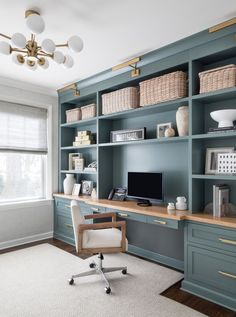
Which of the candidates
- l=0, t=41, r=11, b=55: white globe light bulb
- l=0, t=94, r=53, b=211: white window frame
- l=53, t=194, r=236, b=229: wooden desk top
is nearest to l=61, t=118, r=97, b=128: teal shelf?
l=0, t=94, r=53, b=211: white window frame

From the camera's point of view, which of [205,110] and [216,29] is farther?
[205,110]

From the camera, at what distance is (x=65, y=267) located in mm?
3025

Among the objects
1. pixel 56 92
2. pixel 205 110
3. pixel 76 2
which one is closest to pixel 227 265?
pixel 205 110

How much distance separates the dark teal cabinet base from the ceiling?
253cm

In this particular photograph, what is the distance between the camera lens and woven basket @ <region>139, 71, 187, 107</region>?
2.67m

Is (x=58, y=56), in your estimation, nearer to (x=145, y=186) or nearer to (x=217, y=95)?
(x=217, y=95)

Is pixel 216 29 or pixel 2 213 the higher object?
pixel 216 29

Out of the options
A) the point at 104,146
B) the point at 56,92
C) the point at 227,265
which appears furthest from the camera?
the point at 56,92

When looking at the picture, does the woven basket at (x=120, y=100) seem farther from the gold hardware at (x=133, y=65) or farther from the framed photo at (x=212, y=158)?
the framed photo at (x=212, y=158)

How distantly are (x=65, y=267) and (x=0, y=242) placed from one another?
1349 mm

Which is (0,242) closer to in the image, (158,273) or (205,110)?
(158,273)

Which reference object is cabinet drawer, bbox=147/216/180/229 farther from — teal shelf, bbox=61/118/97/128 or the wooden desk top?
teal shelf, bbox=61/118/97/128

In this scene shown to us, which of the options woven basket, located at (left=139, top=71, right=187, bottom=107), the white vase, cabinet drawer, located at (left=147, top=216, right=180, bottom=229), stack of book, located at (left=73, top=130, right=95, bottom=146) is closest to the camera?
cabinet drawer, located at (left=147, top=216, right=180, bottom=229)

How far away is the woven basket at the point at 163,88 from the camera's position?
2.67m
